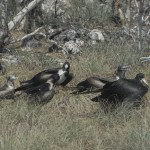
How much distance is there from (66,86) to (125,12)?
22.3 ft

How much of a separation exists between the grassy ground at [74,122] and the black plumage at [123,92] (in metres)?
0.17

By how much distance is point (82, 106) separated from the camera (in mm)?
7379

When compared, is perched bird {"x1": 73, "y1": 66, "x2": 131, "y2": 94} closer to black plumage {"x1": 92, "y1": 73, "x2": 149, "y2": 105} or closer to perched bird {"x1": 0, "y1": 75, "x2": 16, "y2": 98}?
black plumage {"x1": 92, "y1": 73, "x2": 149, "y2": 105}

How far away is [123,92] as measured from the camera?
277 inches

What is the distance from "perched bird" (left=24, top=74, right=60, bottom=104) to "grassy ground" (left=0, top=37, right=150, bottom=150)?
0.33 ft

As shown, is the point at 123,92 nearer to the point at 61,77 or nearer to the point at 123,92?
the point at 123,92

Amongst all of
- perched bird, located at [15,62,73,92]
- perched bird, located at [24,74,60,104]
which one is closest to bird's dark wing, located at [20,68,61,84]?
perched bird, located at [15,62,73,92]

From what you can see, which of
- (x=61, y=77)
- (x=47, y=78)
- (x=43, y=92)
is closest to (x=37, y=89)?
(x=43, y=92)

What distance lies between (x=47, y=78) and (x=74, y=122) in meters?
1.89

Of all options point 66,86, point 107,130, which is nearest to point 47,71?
point 66,86

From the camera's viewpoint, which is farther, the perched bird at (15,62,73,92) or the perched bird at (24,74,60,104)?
the perched bird at (15,62,73,92)

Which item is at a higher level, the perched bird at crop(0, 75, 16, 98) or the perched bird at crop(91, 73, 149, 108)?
the perched bird at crop(91, 73, 149, 108)

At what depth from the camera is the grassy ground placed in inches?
215

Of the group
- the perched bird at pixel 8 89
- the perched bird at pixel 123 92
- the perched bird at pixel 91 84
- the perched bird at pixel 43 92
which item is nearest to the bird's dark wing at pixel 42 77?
the perched bird at pixel 43 92
